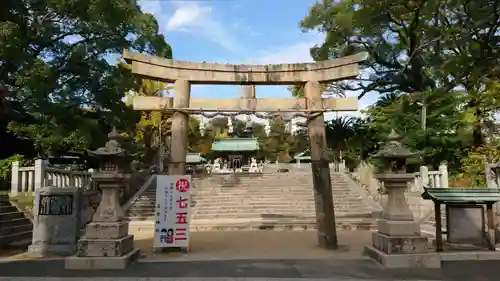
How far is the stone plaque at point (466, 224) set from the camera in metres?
9.23

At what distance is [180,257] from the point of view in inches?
358

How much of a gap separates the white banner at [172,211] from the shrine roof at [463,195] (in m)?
6.03

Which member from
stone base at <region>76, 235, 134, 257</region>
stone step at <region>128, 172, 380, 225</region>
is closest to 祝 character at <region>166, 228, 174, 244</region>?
stone base at <region>76, 235, 134, 257</region>

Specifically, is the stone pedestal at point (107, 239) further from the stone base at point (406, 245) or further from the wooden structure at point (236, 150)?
the wooden structure at point (236, 150)

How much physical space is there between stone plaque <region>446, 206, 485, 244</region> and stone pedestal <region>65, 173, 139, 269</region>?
7.73 m

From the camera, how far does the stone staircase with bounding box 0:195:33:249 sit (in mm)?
10812

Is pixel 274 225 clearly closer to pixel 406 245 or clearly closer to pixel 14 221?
pixel 406 245

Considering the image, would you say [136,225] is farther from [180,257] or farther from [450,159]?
[450,159]

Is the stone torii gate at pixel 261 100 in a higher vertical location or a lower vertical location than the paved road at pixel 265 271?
higher

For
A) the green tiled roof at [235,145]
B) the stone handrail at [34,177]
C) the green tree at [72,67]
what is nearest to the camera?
the stone handrail at [34,177]

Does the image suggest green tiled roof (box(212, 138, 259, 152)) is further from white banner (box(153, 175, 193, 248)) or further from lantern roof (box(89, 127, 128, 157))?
lantern roof (box(89, 127, 128, 157))

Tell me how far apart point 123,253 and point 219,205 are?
1162cm

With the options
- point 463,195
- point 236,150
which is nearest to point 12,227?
point 463,195

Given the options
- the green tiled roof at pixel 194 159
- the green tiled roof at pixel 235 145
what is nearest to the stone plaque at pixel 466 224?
the green tiled roof at pixel 235 145
